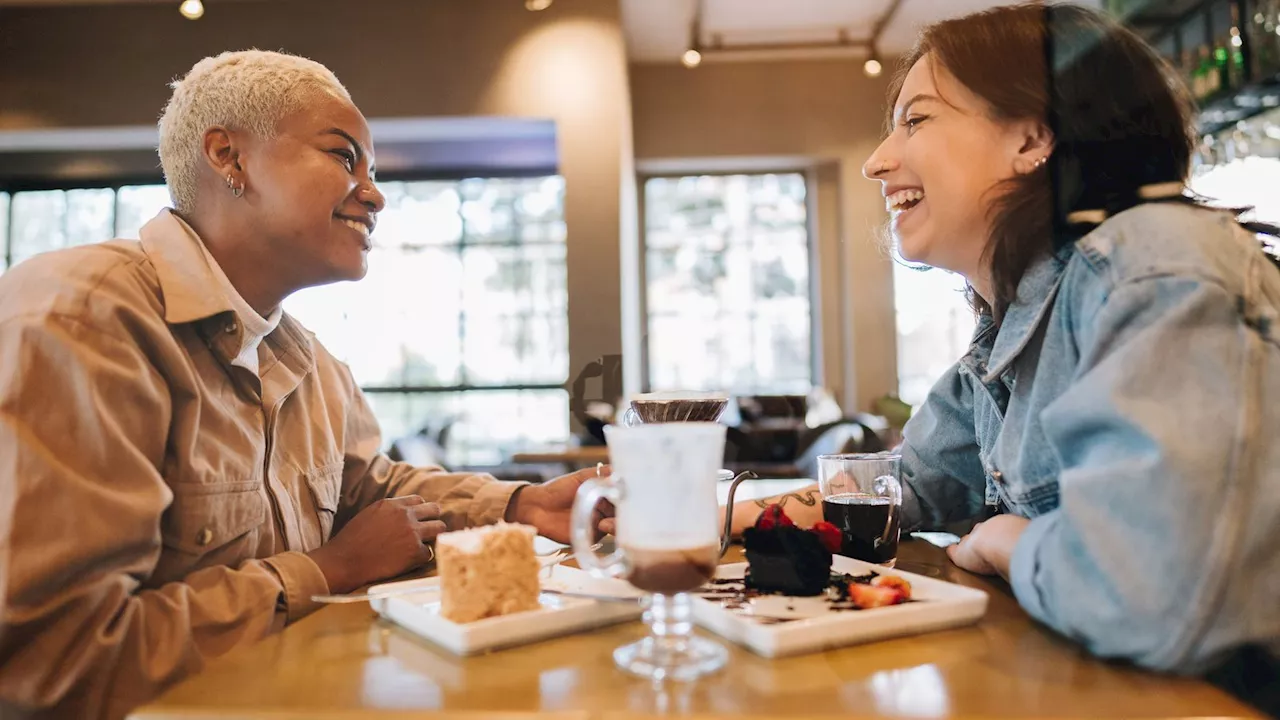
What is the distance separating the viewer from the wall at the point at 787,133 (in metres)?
3.46

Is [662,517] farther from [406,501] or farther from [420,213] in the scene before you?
[420,213]

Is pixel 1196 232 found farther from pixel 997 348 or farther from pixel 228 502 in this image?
pixel 228 502

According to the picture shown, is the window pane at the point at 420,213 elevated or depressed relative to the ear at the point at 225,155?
elevated

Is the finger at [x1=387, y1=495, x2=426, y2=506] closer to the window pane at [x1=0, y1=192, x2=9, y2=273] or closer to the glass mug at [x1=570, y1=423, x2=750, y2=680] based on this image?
the glass mug at [x1=570, y1=423, x2=750, y2=680]

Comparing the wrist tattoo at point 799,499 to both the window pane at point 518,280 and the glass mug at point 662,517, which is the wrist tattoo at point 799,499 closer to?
the glass mug at point 662,517

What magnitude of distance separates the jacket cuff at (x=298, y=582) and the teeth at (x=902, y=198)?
34.0 inches

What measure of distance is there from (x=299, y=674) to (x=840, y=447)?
3.08 m

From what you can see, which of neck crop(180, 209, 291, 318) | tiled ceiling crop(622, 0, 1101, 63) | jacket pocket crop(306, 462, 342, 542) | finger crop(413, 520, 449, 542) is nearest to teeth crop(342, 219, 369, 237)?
neck crop(180, 209, 291, 318)

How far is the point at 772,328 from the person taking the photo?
19.0 feet

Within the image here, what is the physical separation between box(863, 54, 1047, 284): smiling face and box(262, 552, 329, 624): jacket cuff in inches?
33.1

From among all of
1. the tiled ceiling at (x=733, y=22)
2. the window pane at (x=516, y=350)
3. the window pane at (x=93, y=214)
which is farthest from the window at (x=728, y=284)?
the window pane at (x=93, y=214)

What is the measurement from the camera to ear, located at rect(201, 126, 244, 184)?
126 cm

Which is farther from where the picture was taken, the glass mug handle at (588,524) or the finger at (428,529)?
the finger at (428,529)

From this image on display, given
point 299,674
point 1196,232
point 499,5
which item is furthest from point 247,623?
point 499,5
